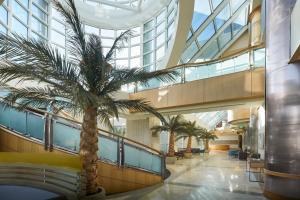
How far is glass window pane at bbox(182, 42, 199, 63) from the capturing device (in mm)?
24769

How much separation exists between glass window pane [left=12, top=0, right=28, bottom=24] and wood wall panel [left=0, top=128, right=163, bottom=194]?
11.0 metres

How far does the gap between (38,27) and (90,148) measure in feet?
51.4

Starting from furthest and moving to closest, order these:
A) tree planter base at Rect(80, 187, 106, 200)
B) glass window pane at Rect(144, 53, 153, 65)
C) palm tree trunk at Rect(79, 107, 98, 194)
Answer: glass window pane at Rect(144, 53, 153, 65)
palm tree trunk at Rect(79, 107, 98, 194)
tree planter base at Rect(80, 187, 106, 200)

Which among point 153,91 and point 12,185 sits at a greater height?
point 153,91

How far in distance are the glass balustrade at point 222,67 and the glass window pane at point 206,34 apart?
10514 mm

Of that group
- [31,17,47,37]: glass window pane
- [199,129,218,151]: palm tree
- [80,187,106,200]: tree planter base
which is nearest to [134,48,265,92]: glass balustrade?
[80,187,106,200]: tree planter base

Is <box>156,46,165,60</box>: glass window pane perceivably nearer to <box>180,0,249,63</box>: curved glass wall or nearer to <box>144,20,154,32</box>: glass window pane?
<box>180,0,249,63</box>: curved glass wall

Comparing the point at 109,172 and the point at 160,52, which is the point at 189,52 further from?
the point at 109,172

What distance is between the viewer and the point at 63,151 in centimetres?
834

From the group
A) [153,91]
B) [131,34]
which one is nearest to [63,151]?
[131,34]

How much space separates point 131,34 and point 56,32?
16698 mm

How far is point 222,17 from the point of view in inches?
912

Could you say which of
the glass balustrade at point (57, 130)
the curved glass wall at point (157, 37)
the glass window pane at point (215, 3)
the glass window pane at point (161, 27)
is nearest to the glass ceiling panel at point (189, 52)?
the curved glass wall at point (157, 37)

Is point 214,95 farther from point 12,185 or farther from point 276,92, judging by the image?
point 12,185
